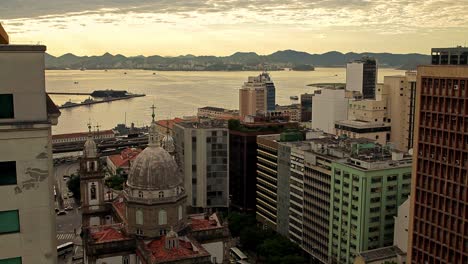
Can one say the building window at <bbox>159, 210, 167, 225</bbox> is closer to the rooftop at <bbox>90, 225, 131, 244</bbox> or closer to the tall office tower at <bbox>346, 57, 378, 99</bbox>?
the rooftop at <bbox>90, 225, 131, 244</bbox>

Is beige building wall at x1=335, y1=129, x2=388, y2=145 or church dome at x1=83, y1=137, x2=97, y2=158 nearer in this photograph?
church dome at x1=83, y1=137, x2=97, y2=158

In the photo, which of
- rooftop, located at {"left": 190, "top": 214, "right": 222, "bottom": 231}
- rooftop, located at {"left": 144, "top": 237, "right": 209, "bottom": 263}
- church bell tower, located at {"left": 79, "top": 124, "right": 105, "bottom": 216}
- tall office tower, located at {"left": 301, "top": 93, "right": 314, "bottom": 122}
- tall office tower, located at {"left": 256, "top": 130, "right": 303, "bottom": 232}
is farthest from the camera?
tall office tower, located at {"left": 301, "top": 93, "right": 314, "bottom": 122}

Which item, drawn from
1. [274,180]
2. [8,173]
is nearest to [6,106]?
[8,173]

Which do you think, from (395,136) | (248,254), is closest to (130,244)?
(248,254)

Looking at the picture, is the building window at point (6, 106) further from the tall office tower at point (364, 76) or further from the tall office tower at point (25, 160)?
the tall office tower at point (364, 76)

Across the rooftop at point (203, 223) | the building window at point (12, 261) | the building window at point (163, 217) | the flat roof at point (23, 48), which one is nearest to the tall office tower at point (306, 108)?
the rooftop at point (203, 223)

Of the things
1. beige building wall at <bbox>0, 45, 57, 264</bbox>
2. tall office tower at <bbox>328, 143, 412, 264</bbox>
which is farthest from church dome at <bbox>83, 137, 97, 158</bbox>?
beige building wall at <bbox>0, 45, 57, 264</bbox>

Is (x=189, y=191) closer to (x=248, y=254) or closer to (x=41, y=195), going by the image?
(x=248, y=254)

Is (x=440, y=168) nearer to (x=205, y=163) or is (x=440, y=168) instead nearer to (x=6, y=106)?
(x=6, y=106)
